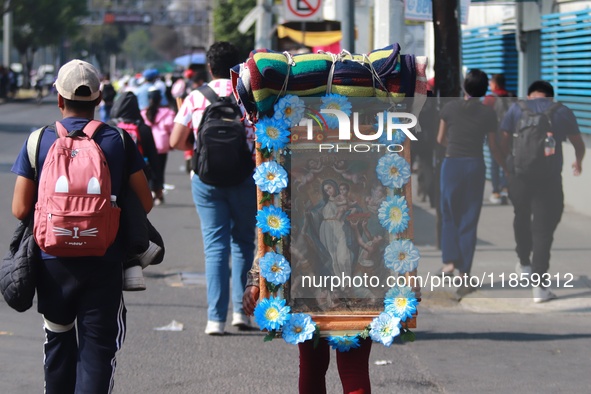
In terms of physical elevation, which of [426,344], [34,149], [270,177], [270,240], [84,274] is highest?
[34,149]

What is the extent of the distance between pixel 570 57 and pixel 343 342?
1020 cm

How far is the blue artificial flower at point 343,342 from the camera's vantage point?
13.6ft

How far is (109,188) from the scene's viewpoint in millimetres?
4312

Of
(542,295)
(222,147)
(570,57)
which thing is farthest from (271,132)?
(570,57)

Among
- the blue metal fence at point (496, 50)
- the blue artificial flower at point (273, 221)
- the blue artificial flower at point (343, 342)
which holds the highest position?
the blue metal fence at point (496, 50)

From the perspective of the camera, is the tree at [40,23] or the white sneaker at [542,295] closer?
the white sneaker at [542,295]

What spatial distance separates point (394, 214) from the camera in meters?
4.18

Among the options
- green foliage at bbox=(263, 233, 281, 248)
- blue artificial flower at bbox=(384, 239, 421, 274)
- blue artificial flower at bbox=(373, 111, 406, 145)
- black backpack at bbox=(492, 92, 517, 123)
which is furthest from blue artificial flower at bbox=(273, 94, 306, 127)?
black backpack at bbox=(492, 92, 517, 123)

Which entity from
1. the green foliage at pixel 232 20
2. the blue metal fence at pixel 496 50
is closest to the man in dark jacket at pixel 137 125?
the blue metal fence at pixel 496 50

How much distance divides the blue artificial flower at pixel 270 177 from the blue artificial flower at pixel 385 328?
66 cm

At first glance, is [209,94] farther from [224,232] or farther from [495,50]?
[495,50]

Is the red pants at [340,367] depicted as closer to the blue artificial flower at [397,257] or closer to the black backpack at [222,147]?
the blue artificial flower at [397,257]

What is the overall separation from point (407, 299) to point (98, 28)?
13180cm

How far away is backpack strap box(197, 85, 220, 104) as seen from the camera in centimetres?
712
